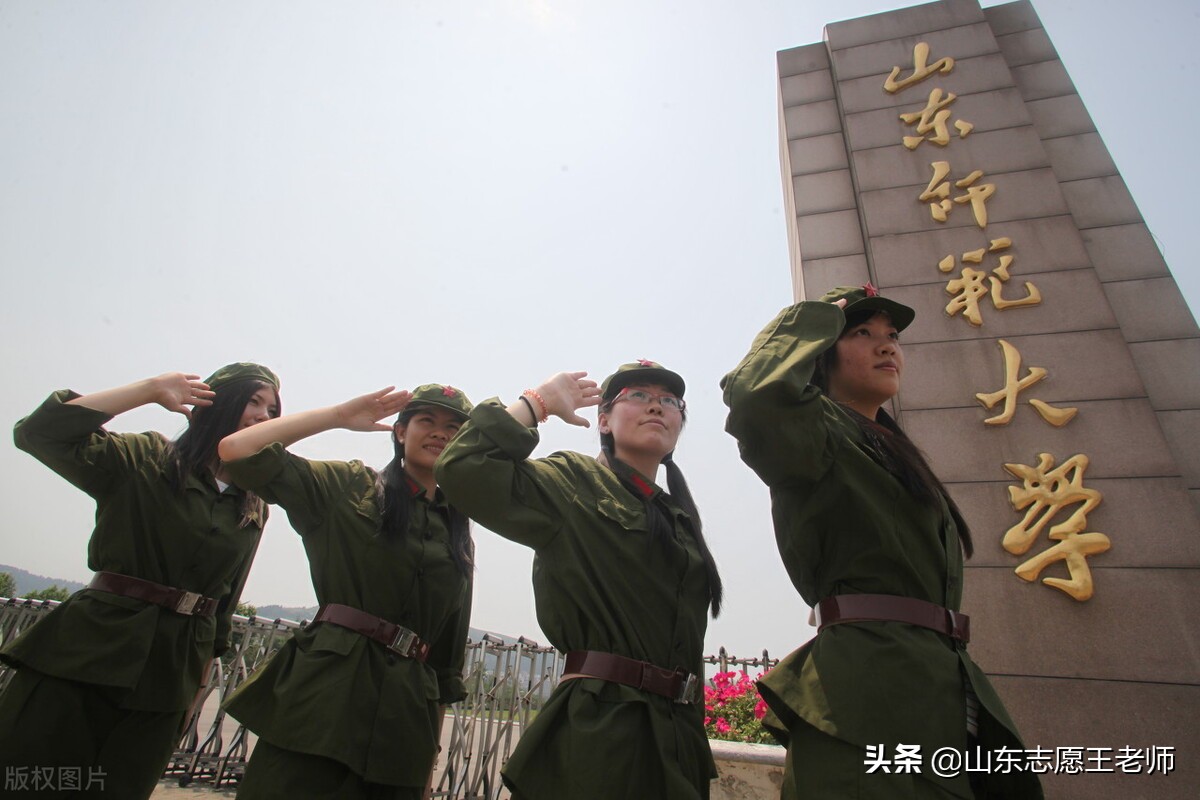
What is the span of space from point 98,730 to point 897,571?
281 centimetres

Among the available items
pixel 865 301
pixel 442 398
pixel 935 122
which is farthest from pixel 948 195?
pixel 442 398

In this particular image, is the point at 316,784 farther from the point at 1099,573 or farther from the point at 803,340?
the point at 1099,573

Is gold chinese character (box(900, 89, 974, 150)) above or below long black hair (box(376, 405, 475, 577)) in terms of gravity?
above

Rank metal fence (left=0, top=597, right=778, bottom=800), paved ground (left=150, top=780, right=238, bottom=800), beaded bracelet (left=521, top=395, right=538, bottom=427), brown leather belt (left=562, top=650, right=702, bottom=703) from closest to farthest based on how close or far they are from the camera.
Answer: brown leather belt (left=562, top=650, right=702, bottom=703) → beaded bracelet (left=521, top=395, right=538, bottom=427) → paved ground (left=150, top=780, right=238, bottom=800) → metal fence (left=0, top=597, right=778, bottom=800)

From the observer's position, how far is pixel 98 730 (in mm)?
2258

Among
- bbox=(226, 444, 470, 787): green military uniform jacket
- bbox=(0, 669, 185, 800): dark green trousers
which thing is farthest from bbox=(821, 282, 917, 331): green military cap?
bbox=(0, 669, 185, 800): dark green trousers

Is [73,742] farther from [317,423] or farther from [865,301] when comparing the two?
[865,301]

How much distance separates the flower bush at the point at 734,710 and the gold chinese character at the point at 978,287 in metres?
3.46

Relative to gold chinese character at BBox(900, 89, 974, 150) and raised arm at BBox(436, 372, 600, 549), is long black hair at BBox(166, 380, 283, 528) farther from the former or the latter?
gold chinese character at BBox(900, 89, 974, 150)

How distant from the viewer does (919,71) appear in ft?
21.6

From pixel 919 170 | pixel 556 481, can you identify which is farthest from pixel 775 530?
pixel 919 170

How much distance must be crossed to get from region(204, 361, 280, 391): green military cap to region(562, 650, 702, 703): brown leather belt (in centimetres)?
221

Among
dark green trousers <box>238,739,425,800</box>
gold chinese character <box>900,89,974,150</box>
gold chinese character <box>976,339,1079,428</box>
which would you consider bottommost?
dark green trousers <box>238,739,425,800</box>

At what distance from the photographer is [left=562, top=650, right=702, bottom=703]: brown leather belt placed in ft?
5.53
